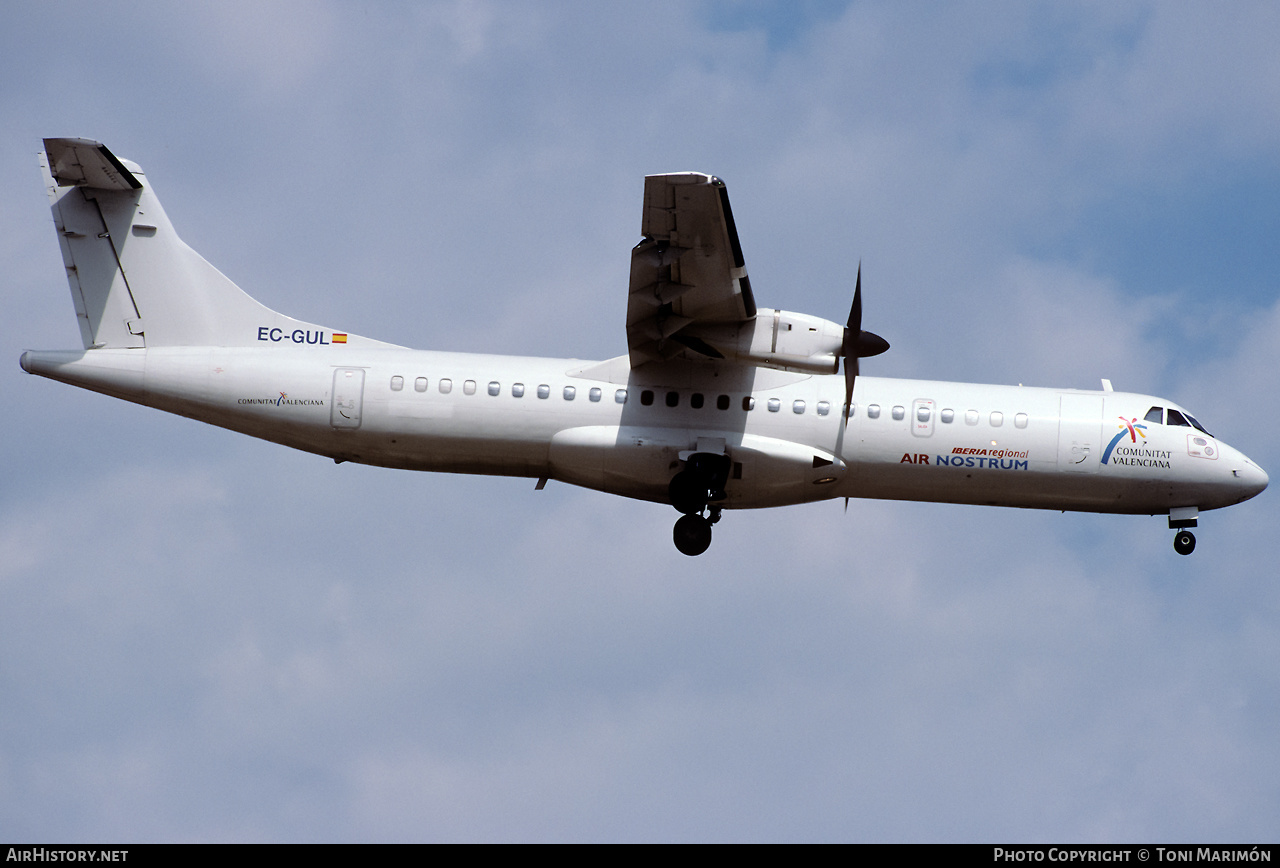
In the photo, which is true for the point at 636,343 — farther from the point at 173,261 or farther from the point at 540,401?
the point at 173,261

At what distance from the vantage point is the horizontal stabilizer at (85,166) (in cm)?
2183

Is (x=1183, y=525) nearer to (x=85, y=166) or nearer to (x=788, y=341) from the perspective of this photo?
(x=788, y=341)

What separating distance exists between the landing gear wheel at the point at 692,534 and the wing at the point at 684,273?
8.98 feet

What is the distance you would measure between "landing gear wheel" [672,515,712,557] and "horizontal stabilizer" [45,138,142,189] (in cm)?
1066

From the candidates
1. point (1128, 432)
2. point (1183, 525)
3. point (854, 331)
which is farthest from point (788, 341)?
point (1183, 525)

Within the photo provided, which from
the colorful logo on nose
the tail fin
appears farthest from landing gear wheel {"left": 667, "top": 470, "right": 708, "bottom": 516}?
the colorful logo on nose

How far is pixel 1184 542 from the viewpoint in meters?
23.7

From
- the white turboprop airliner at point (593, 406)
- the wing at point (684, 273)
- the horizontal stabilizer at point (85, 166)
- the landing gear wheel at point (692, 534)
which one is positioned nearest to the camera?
the wing at point (684, 273)

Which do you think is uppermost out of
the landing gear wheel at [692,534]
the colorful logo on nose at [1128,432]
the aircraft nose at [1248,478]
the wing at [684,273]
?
the wing at [684,273]

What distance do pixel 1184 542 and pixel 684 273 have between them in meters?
10.1

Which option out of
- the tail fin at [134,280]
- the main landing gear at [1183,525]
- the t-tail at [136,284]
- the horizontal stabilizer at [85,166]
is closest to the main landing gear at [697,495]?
the t-tail at [136,284]

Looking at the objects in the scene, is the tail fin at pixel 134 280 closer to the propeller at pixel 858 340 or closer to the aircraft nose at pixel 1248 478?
the propeller at pixel 858 340

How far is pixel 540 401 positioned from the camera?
73.0 ft

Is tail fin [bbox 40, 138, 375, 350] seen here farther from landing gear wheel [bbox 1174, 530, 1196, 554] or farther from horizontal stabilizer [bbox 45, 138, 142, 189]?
landing gear wheel [bbox 1174, 530, 1196, 554]
